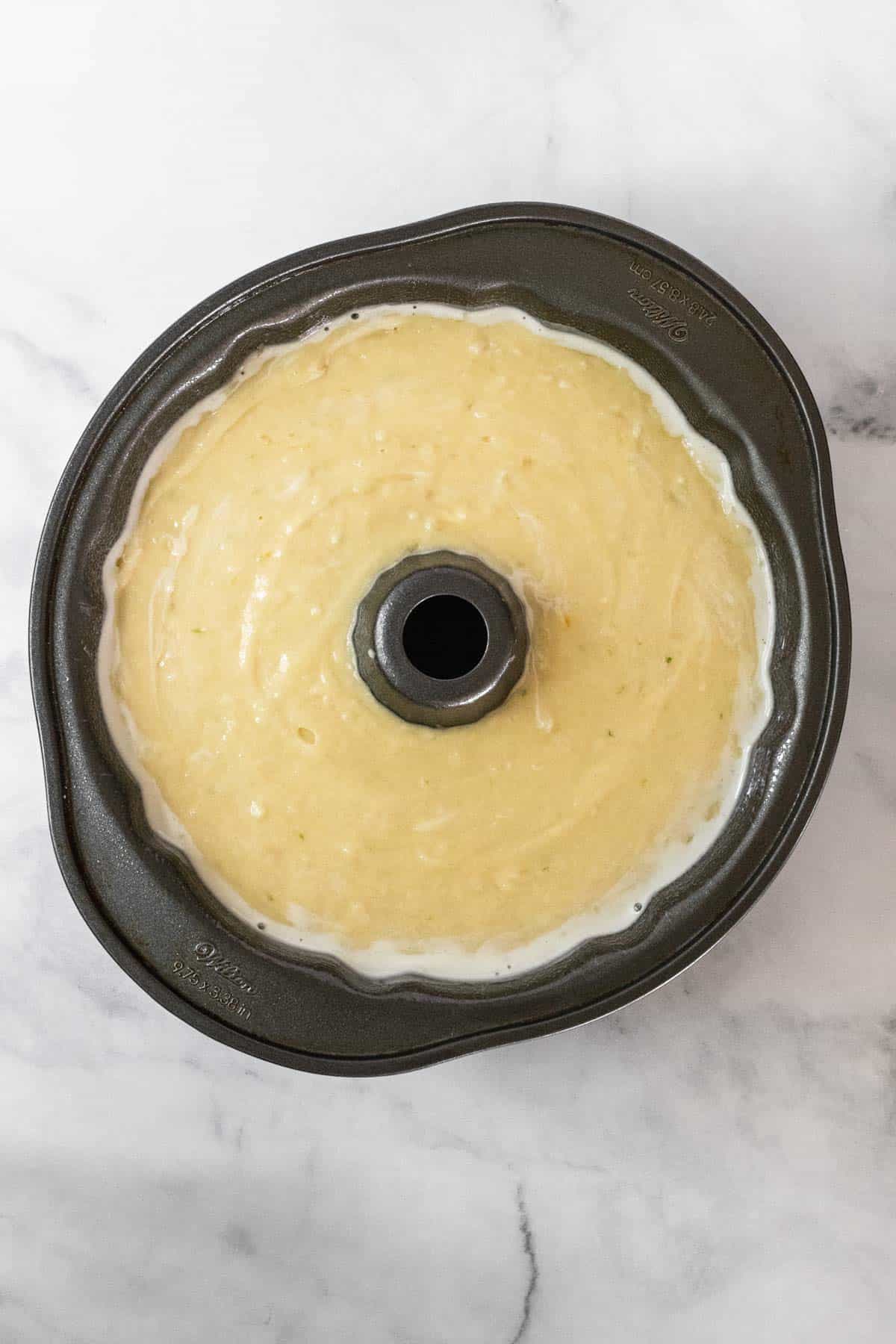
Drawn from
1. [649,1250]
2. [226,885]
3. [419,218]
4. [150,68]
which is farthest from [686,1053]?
[150,68]

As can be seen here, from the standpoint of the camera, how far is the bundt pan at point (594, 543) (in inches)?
54.8

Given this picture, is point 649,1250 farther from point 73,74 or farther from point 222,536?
point 73,74

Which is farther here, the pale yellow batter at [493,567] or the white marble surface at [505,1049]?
the white marble surface at [505,1049]

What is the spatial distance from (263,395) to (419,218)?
52 cm

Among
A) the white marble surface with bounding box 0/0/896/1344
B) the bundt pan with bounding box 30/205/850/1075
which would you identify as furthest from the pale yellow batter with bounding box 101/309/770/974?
the white marble surface with bounding box 0/0/896/1344

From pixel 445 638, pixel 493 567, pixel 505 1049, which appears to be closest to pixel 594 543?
pixel 493 567

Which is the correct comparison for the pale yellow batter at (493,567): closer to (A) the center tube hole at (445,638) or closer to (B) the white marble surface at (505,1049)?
(A) the center tube hole at (445,638)

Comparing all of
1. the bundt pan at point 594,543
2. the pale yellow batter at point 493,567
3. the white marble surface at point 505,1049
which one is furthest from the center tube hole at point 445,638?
the white marble surface at point 505,1049

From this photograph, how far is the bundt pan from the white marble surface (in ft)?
1.21

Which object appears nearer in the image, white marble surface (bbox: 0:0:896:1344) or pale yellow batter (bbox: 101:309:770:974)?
pale yellow batter (bbox: 101:309:770:974)

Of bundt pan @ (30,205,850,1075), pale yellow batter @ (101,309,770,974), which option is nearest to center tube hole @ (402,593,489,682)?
pale yellow batter @ (101,309,770,974)

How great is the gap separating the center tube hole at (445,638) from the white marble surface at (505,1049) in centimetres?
61

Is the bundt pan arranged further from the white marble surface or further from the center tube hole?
the white marble surface

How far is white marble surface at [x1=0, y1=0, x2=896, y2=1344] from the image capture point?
1.74m
